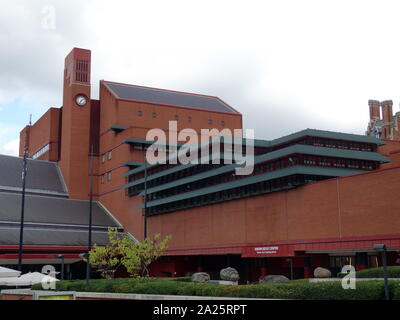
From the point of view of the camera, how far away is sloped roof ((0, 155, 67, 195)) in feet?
274

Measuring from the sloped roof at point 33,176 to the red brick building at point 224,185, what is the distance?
70.6 inches

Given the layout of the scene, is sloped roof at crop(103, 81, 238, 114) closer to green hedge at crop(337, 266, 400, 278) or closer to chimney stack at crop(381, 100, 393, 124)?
A: chimney stack at crop(381, 100, 393, 124)

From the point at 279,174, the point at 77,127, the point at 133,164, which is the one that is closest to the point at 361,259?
the point at 279,174

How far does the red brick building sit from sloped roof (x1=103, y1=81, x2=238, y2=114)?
0.25m

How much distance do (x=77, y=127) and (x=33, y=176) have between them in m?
10.7

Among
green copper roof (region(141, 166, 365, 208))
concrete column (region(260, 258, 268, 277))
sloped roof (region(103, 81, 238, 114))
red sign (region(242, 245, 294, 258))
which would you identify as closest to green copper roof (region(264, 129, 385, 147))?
green copper roof (region(141, 166, 365, 208))

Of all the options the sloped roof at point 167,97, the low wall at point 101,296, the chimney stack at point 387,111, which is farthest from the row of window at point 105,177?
the chimney stack at point 387,111

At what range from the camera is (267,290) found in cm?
2567

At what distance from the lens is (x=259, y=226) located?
174ft

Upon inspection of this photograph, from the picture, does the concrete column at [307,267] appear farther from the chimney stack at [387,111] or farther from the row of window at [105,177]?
the chimney stack at [387,111]

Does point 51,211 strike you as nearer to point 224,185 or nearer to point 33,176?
point 33,176

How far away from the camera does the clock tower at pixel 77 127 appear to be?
87.8 m
